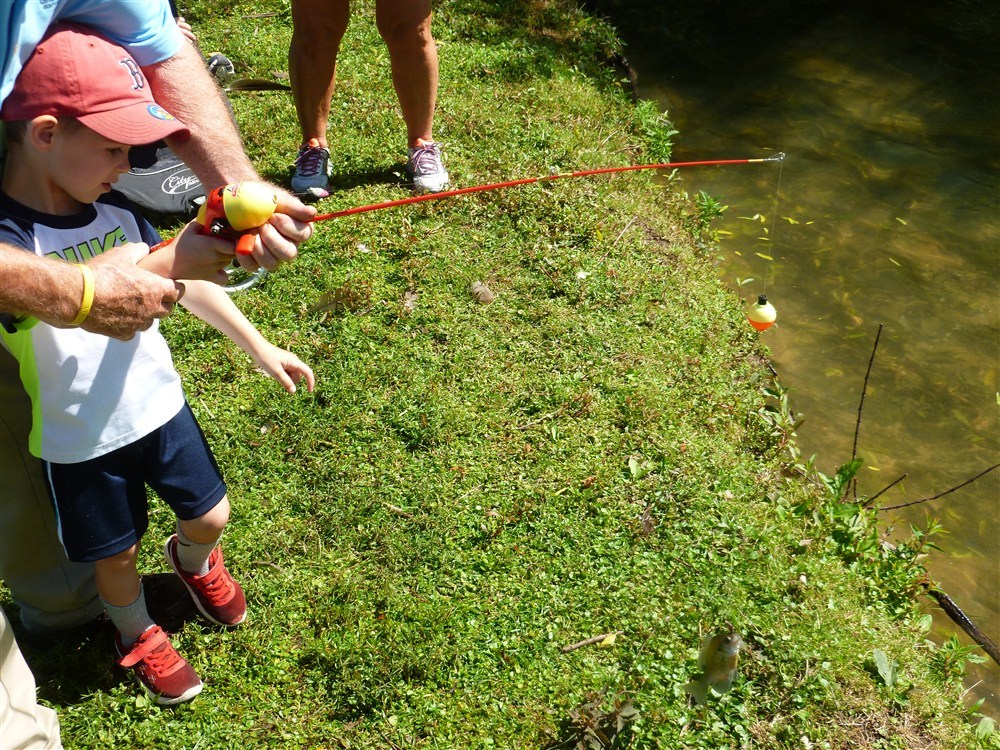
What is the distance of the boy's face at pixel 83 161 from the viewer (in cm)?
209

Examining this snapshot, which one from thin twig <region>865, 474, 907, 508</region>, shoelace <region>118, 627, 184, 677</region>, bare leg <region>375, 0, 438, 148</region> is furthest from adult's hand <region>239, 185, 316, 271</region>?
thin twig <region>865, 474, 907, 508</region>

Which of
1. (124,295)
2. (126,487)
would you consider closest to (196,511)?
(126,487)

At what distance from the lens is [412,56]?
459 cm

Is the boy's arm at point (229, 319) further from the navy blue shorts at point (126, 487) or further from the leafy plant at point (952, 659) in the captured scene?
the leafy plant at point (952, 659)

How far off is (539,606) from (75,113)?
1966 mm

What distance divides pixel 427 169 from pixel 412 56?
0.54 m

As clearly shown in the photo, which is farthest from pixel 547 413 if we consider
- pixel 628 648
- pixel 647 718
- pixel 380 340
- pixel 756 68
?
pixel 756 68

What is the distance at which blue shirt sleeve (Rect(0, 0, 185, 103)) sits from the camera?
6.48ft

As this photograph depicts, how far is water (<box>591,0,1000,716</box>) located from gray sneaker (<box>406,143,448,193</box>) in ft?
4.98

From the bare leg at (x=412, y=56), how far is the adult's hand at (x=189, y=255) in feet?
8.74

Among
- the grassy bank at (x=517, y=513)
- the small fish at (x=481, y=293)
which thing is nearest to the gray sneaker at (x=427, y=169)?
the grassy bank at (x=517, y=513)

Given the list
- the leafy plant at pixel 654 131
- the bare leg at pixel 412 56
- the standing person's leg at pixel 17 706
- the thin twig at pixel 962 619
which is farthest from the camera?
the leafy plant at pixel 654 131

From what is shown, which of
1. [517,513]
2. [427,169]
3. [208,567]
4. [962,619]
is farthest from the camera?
[427,169]

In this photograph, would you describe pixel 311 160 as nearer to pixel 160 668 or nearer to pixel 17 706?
pixel 160 668
